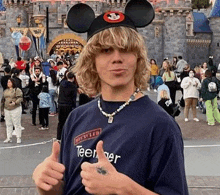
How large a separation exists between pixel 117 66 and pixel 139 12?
14.3 inches

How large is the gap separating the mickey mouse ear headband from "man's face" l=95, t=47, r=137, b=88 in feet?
0.41

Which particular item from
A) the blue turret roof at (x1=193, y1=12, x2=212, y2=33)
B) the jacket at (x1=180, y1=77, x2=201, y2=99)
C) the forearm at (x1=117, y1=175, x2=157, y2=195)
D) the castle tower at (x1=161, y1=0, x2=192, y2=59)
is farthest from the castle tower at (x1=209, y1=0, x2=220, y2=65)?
the forearm at (x1=117, y1=175, x2=157, y2=195)

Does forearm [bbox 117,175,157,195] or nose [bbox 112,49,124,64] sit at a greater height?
nose [bbox 112,49,124,64]

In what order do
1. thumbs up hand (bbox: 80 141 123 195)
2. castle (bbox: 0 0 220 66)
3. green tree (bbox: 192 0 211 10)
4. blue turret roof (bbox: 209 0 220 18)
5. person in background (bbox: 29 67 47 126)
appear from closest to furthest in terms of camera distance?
thumbs up hand (bbox: 80 141 123 195)
person in background (bbox: 29 67 47 126)
castle (bbox: 0 0 220 66)
blue turret roof (bbox: 209 0 220 18)
green tree (bbox: 192 0 211 10)

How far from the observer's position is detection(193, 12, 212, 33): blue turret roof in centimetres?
4222

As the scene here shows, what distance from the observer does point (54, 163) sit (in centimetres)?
231

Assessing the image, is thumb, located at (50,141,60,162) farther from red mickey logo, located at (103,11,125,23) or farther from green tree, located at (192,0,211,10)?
green tree, located at (192,0,211,10)

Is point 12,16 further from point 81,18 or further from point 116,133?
point 116,133

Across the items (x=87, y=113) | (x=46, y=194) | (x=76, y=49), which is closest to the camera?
(x=46, y=194)

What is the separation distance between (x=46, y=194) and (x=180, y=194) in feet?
1.90

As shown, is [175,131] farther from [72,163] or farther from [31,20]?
[31,20]

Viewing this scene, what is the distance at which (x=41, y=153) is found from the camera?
988 cm

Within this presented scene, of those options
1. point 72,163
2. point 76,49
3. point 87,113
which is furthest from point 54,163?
point 76,49

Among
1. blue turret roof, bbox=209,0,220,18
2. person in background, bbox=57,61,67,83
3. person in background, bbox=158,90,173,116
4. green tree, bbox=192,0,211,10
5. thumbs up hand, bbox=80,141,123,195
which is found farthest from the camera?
green tree, bbox=192,0,211,10
